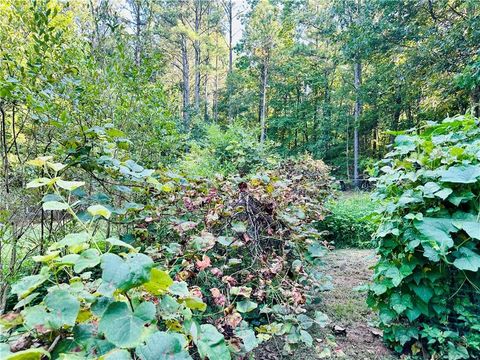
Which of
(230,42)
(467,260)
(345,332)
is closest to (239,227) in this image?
(345,332)

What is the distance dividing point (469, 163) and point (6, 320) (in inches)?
74.1

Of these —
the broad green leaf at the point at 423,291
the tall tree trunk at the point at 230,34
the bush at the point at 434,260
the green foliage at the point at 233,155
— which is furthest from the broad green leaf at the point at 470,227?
the tall tree trunk at the point at 230,34

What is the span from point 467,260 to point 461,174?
1.33ft

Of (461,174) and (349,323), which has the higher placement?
(461,174)

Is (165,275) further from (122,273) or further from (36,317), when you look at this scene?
(36,317)

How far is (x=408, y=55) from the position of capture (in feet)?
27.3

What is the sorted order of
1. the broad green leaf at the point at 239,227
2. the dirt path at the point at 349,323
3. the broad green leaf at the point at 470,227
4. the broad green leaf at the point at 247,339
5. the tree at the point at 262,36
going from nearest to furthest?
the broad green leaf at the point at 247,339
the broad green leaf at the point at 470,227
the broad green leaf at the point at 239,227
the dirt path at the point at 349,323
the tree at the point at 262,36

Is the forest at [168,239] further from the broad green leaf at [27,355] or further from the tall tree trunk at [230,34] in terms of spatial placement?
the tall tree trunk at [230,34]

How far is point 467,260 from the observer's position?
1331mm

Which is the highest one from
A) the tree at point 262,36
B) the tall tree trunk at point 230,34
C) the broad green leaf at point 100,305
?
the tall tree trunk at point 230,34

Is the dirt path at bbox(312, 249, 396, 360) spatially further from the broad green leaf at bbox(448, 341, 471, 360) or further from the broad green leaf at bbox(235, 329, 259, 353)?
the broad green leaf at bbox(235, 329, 259, 353)

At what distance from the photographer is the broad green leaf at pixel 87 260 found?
568mm

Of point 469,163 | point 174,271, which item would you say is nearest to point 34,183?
point 174,271

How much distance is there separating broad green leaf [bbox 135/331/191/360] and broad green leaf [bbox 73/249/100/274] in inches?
7.2
